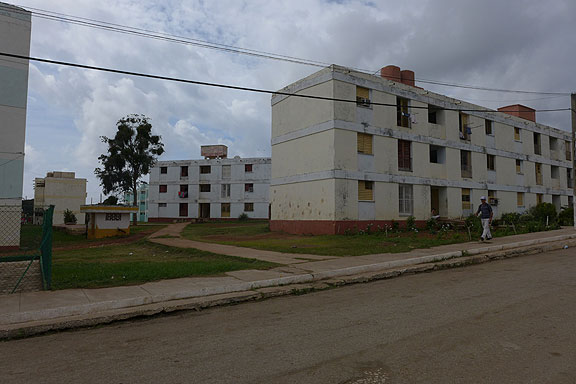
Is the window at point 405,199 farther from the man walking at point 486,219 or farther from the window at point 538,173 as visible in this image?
the window at point 538,173

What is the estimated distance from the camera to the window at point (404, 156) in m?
24.4

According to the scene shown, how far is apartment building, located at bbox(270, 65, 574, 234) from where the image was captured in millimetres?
21688

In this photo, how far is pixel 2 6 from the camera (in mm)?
16906

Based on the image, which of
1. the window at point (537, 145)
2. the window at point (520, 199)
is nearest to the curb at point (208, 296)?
the window at point (520, 199)

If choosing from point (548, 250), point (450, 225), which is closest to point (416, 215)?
point (450, 225)

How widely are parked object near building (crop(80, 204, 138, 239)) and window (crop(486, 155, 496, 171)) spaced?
82.0 feet

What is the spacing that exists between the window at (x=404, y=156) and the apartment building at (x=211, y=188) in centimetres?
2861

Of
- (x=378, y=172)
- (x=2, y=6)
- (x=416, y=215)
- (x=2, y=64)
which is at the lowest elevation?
(x=416, y=215)

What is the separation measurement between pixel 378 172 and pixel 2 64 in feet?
60.5

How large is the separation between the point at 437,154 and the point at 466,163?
2.71 metres

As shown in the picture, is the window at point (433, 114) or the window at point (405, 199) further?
the window at point (433, 114)

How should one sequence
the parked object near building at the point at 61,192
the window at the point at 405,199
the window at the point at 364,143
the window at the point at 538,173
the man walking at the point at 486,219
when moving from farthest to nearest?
the parked object near building at the point at 61,192
the window at the point at 538,173
the window at the point at 405,199
the window at the point at 364,143
the man walking at the point at 486,219

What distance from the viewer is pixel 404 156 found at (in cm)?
2462

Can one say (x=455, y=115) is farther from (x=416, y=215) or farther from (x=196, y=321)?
(x=196, y=321)
